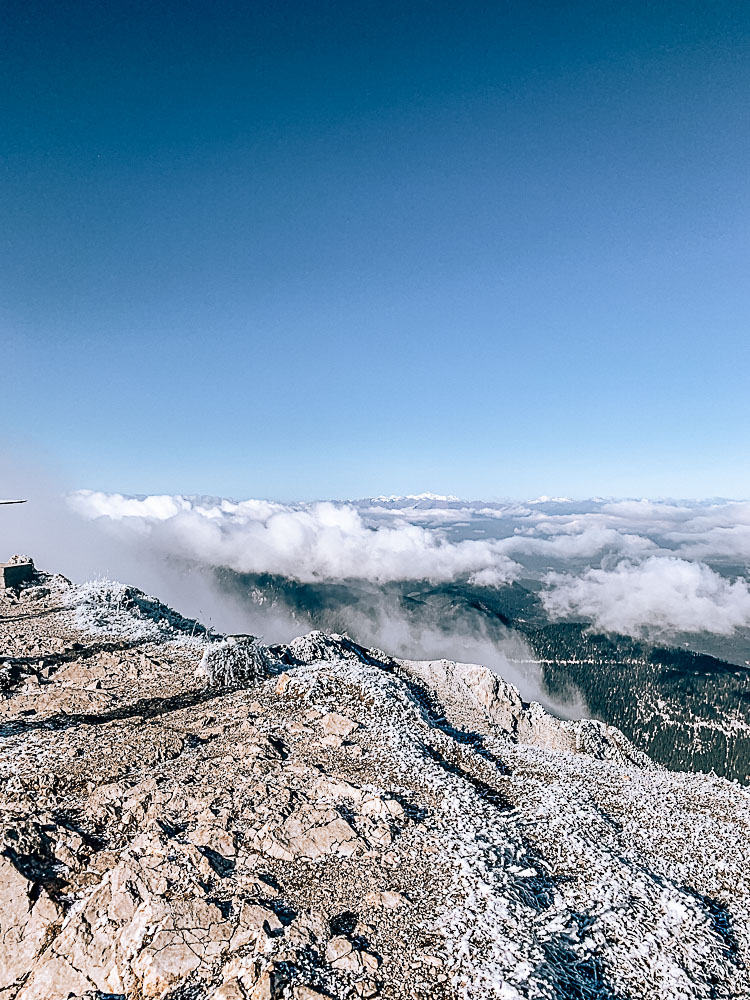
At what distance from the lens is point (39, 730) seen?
2177cm

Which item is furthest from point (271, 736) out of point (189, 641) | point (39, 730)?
point (189, 641)

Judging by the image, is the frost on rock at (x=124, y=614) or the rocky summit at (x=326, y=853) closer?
the rocky summit at (x=326, y=853)

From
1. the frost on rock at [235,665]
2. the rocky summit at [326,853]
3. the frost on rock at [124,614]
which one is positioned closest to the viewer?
the rocky summit at [326,853]

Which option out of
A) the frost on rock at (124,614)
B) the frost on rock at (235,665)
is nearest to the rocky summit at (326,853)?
the frost on rock at (235,665)

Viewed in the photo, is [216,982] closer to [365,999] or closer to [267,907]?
[267,907]

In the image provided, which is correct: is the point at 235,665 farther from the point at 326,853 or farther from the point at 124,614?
the point at 124,614

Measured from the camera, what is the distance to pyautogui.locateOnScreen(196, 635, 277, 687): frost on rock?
97.4ft

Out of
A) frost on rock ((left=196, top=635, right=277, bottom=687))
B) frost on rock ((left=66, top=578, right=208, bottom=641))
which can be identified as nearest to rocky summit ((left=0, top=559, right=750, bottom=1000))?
frost on rock ((left=196, top=635, right=277, bottom=687))

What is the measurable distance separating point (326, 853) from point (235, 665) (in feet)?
56.1

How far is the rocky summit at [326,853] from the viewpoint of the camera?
10836 millimetres

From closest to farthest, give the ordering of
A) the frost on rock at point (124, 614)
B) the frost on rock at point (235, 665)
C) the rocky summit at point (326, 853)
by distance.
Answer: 1. the rocky summit at point (326, 853)
2. the frost on rock at point (235, 665)
3. the frost on rock at point (124, 614)

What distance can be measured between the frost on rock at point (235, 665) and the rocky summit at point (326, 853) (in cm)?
22

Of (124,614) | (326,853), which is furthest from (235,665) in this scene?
(124,614)

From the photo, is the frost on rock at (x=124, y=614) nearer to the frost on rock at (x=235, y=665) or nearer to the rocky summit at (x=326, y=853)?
the rocky summit at (x=326, y=853)
